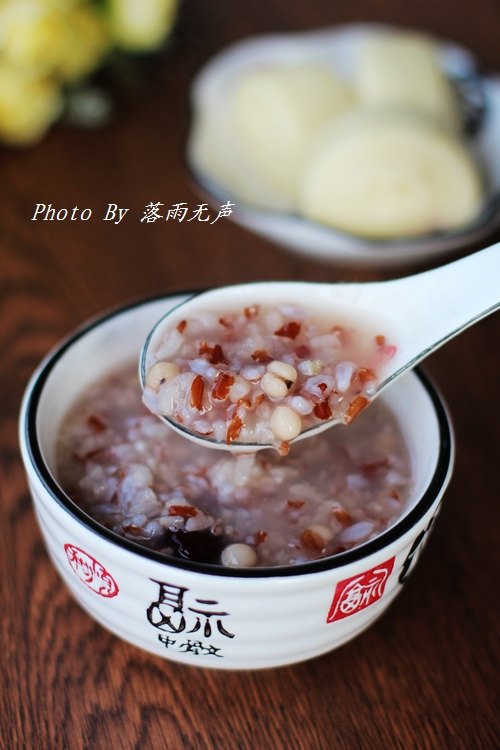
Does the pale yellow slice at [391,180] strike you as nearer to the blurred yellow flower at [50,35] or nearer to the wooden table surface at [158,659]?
the wooden table surface at [158,659]

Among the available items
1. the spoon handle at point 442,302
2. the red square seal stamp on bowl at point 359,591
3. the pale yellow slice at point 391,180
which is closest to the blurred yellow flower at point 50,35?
the pale yellow slice at point 391,180

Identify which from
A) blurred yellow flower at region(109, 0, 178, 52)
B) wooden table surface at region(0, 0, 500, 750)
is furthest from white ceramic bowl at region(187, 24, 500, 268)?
blurred yellow flower at region(109, 0, 178, 52)

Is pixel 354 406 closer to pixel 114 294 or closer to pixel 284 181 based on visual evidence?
→ pixel 114 294

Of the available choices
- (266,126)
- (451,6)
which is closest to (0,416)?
(266,126)

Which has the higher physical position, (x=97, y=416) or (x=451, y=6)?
(x=451, y=6)

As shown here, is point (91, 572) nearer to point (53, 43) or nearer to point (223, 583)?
point (223, 583)
